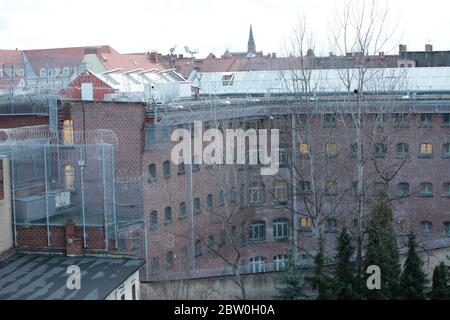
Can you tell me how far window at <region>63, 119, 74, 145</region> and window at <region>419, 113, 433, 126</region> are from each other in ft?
55.0

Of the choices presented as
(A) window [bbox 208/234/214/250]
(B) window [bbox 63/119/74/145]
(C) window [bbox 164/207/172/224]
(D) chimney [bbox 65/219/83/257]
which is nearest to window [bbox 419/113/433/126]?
(A) window [bbox 208/234/214/250]

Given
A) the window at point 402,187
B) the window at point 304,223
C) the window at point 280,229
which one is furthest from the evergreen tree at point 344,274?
the window at point 402,187

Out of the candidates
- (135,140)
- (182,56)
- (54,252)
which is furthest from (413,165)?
(182,56)

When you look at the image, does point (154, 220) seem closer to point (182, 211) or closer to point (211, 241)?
point (182, 211)

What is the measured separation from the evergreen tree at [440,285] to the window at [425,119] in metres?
16.3

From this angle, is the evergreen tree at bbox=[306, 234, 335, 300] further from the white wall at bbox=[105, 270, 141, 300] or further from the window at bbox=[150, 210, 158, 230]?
the window at bbox=[150, 210, 158, 230]

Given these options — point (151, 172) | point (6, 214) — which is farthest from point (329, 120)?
point (6, 214)

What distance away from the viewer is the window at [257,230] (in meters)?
32.7

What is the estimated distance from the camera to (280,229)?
33.4 metres

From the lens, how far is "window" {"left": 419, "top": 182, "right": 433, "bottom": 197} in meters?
32.7

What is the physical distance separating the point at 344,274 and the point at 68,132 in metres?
12.5

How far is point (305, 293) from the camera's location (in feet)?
60.7

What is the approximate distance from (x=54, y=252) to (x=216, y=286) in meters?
5.01
